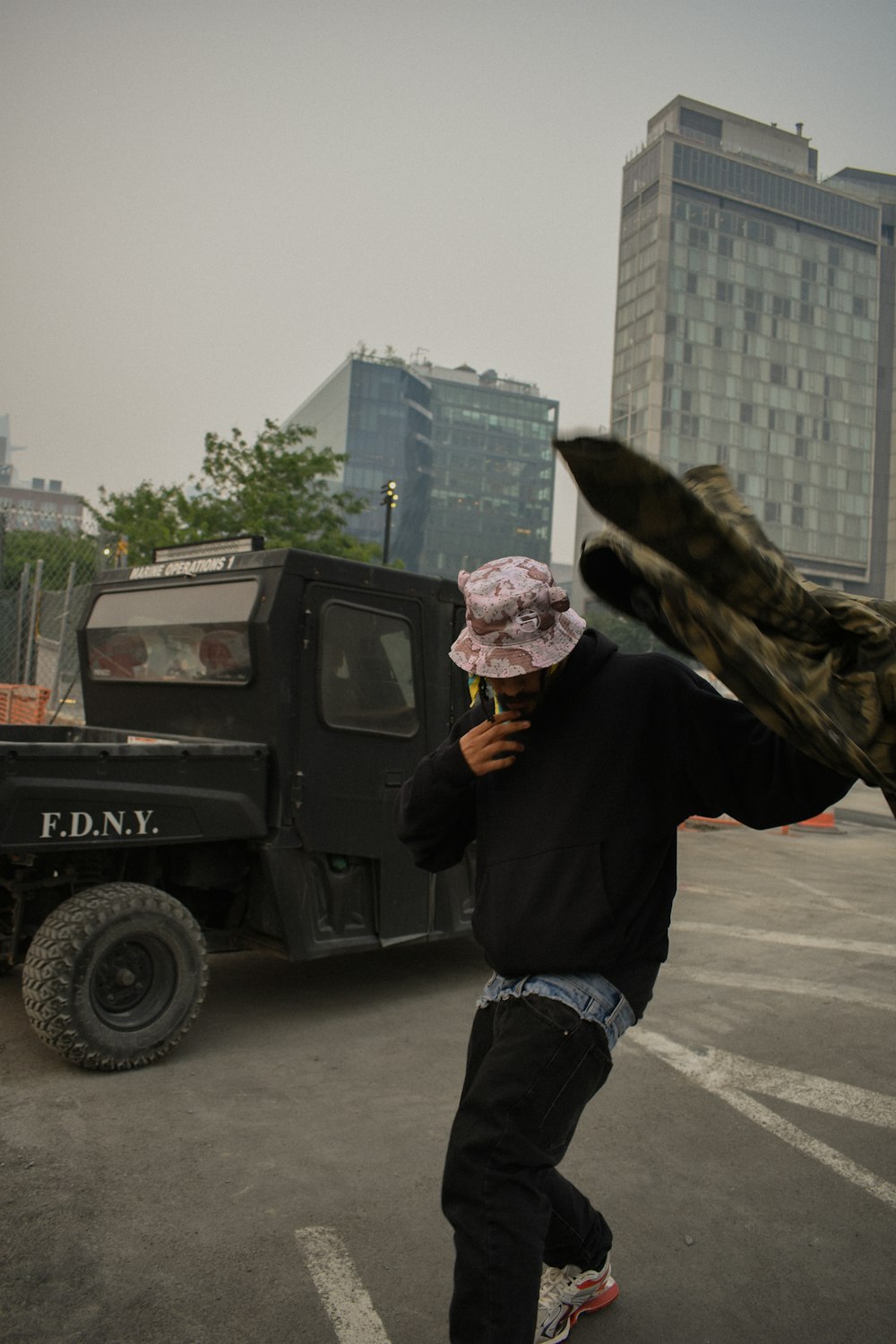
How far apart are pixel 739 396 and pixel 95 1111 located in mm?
125497

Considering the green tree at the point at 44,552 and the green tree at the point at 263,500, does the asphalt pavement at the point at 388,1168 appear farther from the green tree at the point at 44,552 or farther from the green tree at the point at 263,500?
the green tree at the point at 263,500

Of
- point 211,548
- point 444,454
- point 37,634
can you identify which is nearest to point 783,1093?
point 211,548

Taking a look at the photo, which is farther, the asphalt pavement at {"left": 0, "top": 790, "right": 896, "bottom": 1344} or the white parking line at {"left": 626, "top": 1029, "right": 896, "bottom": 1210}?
the white parking line at {"left": 626, "top": 1029, "right": 896, "bottom": 1210}

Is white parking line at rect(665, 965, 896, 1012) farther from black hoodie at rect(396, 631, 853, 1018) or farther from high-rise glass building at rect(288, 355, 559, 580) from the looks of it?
high-rise glass building at rect(288, 355, 559, 580)

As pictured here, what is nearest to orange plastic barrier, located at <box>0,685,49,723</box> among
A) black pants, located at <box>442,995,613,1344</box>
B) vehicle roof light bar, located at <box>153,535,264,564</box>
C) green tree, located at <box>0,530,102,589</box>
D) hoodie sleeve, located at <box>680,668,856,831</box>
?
green tree, located at <box>0,530,102,589</box>

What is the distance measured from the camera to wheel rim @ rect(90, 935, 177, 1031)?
4.53 metres

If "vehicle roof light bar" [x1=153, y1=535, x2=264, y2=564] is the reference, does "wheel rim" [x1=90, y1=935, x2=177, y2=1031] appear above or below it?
below

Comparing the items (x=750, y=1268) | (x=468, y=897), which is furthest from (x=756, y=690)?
(x=468, y=897)

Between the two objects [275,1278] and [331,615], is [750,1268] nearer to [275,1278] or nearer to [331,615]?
[275,1278]

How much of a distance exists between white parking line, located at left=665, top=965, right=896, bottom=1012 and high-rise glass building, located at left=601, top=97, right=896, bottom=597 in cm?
10994

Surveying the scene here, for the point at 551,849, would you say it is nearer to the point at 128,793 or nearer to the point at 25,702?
the point at 128,793

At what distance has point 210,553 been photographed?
18.9 ft

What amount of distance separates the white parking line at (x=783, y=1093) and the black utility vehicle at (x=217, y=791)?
4.93ft

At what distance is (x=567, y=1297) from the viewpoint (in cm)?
274
